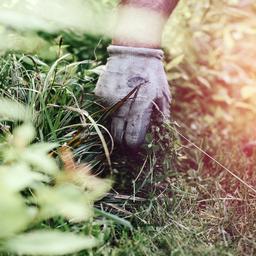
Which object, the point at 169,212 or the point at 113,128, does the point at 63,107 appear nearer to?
the point at 113,128

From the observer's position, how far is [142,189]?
1460 mm

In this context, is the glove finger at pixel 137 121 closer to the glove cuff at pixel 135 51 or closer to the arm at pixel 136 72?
the arm at pixel 136 72

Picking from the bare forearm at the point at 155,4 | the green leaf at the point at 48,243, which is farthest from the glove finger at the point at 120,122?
the green leaf at the point at 48,243

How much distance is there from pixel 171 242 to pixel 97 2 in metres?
1.69

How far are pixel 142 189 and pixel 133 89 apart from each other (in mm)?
298

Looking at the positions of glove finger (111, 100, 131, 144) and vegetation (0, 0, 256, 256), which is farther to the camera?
glove finger (111, 100, 131, 144)

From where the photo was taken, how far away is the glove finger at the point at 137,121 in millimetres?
1477

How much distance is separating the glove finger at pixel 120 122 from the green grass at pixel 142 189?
0.04 meters

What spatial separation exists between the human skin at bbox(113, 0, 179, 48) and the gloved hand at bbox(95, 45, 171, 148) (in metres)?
0.04

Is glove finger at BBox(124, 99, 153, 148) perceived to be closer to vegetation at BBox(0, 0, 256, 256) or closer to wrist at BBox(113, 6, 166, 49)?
vegetation at BBox(0, 0, 256, 256)

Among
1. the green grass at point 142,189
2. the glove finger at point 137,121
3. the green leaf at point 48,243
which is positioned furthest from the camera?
the glove finger at point 137,121

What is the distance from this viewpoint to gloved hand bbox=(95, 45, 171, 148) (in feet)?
4.85

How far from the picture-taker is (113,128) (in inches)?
59.3

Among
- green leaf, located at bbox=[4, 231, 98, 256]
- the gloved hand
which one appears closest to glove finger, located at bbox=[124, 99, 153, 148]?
the gloved hand
